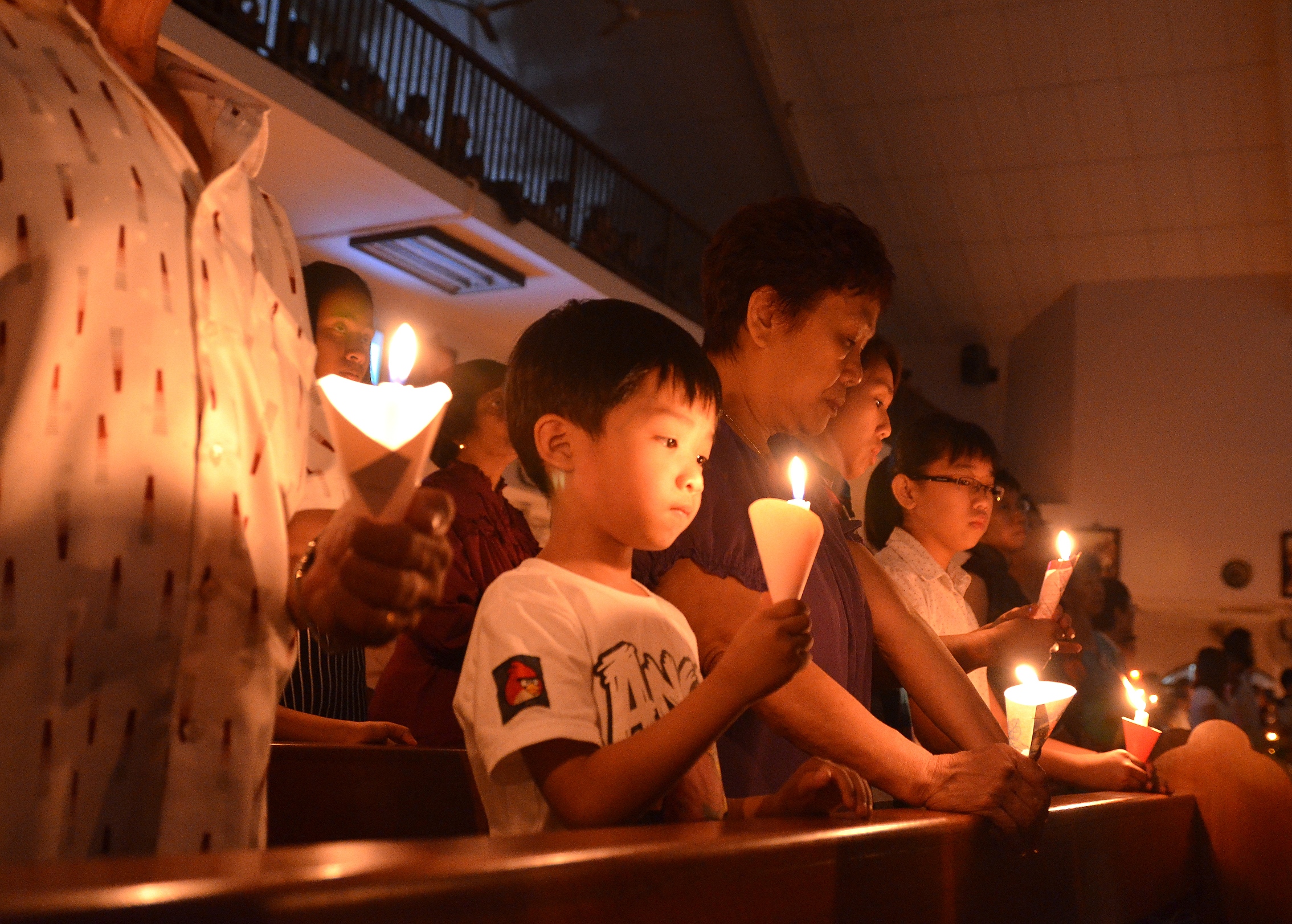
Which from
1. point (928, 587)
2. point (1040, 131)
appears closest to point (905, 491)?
point (928, 587)

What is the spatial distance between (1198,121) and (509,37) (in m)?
6.80

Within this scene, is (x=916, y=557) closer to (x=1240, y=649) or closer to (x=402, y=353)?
(x=402, y=353)

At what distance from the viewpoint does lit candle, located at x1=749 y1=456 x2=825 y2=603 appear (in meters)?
1.05

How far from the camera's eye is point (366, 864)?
588 millimetres

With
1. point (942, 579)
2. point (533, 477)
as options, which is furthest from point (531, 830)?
point (942, 579)

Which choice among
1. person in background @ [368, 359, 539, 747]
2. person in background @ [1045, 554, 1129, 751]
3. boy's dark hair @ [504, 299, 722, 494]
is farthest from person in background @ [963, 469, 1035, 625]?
boy's dark hair @ [504, 299, 722, 494]

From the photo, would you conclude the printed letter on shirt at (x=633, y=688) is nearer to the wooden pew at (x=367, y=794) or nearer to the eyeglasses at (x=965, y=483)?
the wooden pew at (x=367, y=794)

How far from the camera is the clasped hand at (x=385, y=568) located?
0.85 m

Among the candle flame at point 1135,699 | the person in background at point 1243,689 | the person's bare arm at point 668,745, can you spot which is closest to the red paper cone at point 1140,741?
the candle flame at point 1135,699

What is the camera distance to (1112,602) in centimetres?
610

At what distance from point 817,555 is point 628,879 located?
108 centimetres

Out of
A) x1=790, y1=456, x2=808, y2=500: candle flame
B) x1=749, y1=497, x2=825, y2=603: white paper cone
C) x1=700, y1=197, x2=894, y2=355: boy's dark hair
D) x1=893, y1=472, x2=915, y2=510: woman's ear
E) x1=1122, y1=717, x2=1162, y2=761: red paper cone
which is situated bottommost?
x1=1122, y1=717, x2=1162, y2=761: red paper cone

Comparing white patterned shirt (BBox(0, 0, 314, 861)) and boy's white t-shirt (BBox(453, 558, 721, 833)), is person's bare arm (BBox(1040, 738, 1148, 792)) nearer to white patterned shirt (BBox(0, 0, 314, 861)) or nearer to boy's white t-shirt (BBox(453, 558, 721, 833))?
boy's white t-shirt (BBox(453, 558, 721, 833))

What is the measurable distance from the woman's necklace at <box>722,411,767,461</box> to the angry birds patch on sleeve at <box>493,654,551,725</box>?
2.28ft
